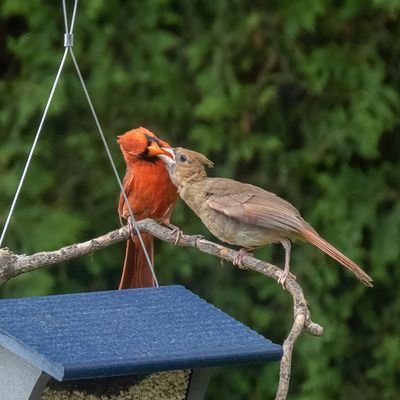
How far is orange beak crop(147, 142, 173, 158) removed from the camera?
3.22m

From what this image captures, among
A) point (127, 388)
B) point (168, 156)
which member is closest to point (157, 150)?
point (168, 156)

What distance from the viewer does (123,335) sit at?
2.17 meters

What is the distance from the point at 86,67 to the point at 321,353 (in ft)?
5.23

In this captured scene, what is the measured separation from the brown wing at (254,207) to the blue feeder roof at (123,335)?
1.40 ft

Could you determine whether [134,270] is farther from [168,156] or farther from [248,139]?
[248,139]

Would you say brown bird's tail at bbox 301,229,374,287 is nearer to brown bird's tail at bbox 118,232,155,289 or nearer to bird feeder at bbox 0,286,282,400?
bird feeder at bbox 0,286,282,400

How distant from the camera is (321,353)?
4.49 meters

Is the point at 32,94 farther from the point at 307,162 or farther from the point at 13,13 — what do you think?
the point at 307,162

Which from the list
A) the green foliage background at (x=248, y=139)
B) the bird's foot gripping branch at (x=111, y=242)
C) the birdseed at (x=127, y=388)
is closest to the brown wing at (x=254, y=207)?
the bird's foot gripping branch at (x=111, y=242)

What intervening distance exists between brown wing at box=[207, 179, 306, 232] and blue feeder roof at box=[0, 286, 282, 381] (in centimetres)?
43

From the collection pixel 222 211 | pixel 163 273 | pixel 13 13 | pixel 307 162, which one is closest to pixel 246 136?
pixel 307 162

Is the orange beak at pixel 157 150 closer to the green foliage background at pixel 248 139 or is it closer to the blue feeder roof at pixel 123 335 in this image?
the blue feeder roof at pixel 123 335

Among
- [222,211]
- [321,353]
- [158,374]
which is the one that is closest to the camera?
[158,374]

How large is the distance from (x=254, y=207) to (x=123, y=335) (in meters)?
0.82
